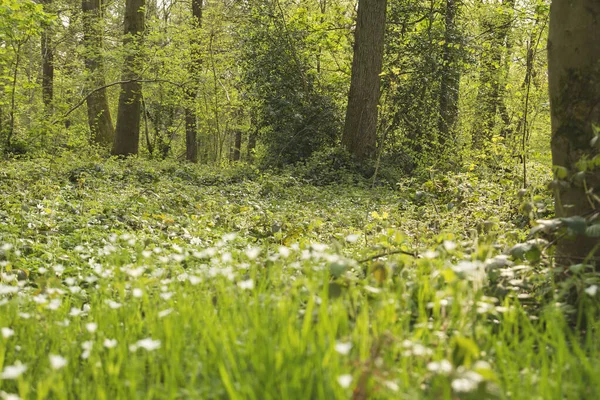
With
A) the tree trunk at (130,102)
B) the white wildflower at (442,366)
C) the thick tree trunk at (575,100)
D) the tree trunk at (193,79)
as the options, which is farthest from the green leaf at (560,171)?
the tree trunk at (130,102)

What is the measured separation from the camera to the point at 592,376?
1.72 m

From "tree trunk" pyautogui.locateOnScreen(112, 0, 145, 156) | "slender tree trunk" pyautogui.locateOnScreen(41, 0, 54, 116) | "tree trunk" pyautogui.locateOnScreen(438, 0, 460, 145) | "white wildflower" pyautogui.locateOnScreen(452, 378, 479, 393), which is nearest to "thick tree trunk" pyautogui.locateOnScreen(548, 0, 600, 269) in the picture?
"white wildflower" pyautogui.locateOnScreen(452, 378, 479, 393)

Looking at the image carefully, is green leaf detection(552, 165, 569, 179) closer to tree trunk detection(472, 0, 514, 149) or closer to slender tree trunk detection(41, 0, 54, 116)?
tree trunk detection(472, 0, 514, 149)

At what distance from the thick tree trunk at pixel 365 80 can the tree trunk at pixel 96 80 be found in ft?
28.0

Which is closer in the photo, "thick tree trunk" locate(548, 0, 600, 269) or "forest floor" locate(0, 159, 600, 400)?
"forest floor" locate(0, 159, 600, 400)

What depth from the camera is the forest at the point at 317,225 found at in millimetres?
1869

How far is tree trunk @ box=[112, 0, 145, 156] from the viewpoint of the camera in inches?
602

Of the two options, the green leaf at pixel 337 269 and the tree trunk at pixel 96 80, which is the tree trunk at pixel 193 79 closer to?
the tree trunk at pixel 96 80

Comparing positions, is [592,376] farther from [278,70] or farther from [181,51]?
[181,51]

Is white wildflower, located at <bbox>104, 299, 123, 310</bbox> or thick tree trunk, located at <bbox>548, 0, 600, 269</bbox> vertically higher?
thick tree trunk, located at <bbox>548, 0, 600, 269</bbox>

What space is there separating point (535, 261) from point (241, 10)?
1493cm

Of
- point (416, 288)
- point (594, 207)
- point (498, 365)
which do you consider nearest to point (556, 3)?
point (594, 207)

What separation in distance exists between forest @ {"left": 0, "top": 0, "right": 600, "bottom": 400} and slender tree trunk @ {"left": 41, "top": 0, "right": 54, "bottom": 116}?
0.41 ft

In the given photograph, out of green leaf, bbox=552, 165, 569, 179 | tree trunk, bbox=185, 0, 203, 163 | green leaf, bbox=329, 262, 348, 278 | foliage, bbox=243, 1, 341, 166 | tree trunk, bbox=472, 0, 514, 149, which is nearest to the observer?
green leaf, bbox=329, 262, 348, 278
